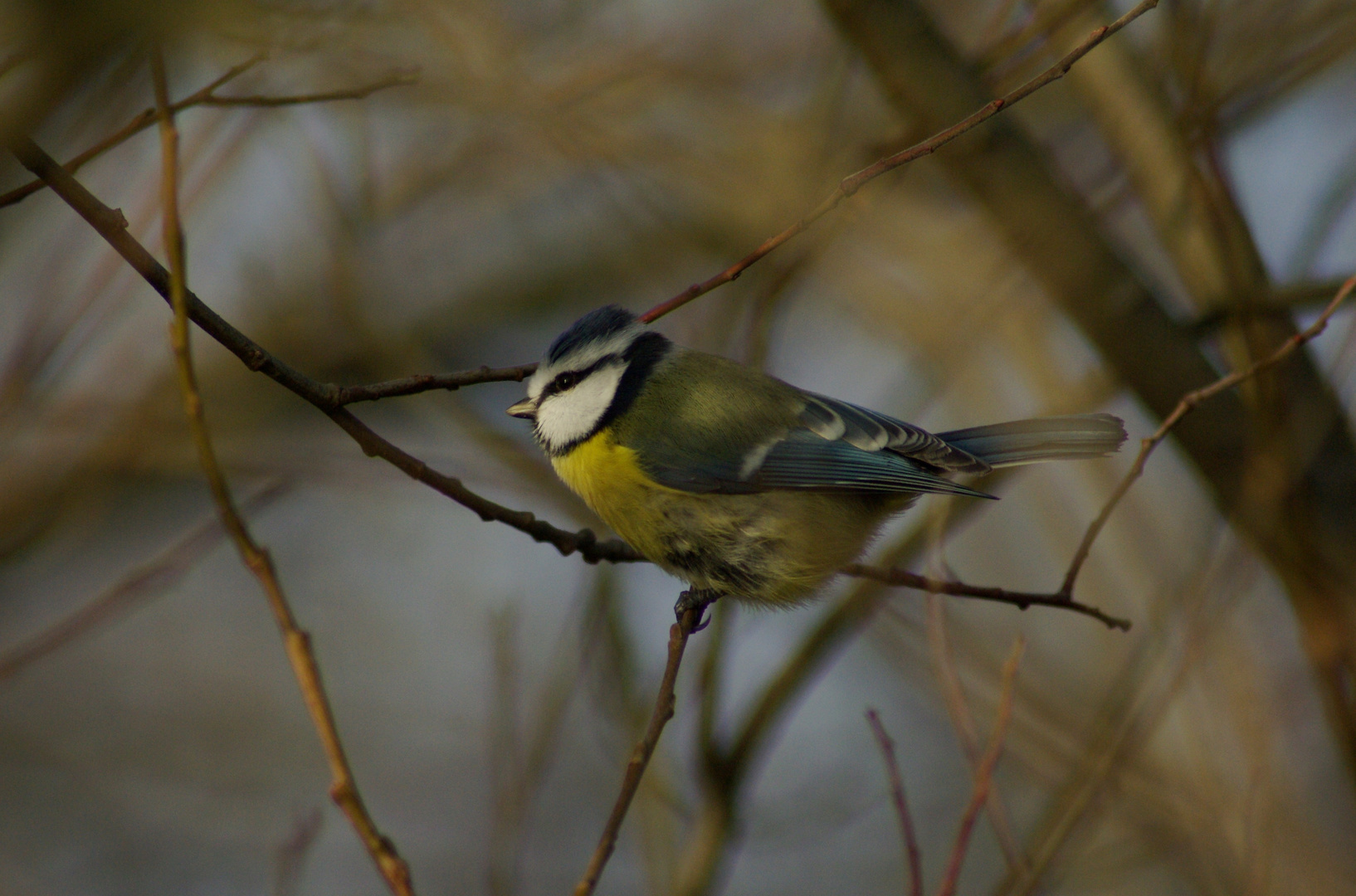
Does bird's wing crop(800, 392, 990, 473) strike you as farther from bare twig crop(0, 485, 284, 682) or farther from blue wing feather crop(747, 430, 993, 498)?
bare twig crop(0, 485, 284, 682)

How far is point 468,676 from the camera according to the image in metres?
6.20

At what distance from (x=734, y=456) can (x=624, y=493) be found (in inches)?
9.7

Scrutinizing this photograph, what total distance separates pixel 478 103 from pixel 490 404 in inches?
80.8

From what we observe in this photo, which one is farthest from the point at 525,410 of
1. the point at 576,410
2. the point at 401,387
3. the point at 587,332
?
the point at 401,387

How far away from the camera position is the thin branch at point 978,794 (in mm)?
1065

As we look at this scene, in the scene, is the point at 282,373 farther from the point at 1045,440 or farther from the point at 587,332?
the point at 1045,440

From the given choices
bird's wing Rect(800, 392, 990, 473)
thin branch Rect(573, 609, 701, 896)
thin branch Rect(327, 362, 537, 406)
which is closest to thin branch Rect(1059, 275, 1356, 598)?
bird's wing Rect(800, 392, 990, 473)

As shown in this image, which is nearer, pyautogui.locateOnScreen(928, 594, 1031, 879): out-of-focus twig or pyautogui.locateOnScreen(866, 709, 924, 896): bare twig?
pyautogui.locateOnScreen(866, 709, 924, 896): bare twig

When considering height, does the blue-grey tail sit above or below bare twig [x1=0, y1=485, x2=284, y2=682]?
above

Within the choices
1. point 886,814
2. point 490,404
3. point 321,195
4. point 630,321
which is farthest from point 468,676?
point 630,321

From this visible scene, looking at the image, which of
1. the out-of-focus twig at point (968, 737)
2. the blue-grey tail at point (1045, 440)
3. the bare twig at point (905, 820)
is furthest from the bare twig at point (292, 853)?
the blue-grey tail at point (1045, 440)

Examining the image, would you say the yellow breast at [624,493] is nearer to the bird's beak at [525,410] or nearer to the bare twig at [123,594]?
the bird's beak at [525,410]

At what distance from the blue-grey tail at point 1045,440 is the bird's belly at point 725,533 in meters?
0.41

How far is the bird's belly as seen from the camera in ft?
6.97
